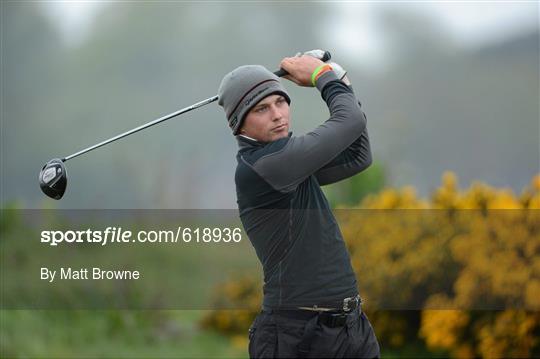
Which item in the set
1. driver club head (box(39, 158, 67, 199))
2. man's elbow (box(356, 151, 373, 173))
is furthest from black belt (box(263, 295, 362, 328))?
driver club head (box(39, 158, 67, 199))

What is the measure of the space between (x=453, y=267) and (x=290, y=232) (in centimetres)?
331

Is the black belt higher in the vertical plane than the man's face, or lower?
lower

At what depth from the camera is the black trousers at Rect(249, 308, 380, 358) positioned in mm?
2936

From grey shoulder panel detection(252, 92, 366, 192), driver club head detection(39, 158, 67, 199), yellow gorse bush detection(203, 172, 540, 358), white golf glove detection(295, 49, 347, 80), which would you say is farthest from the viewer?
yellow gorse bush detection(203, 172, 540, 358)

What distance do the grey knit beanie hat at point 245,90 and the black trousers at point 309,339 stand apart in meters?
0.75

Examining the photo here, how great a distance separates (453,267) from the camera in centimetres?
600

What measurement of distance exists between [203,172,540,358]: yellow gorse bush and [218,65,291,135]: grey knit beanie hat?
3.13m

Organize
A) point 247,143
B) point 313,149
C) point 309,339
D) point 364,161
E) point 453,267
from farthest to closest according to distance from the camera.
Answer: point 453,267
point 364,161
point 247,143
point 309,339
point 313,149

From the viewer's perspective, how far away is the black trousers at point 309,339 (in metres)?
2.94

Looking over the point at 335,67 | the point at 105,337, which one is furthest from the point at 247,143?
the point at 105,337

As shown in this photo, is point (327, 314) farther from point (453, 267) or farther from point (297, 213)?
point (453, 267)

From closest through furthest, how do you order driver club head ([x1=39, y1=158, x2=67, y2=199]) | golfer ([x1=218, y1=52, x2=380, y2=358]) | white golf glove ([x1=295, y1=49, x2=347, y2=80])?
golfer ([x1=218, y1=52, x2=380, y2=358]) → white golf glove ([x1=295, y1=49, x2=347, y2=80]) → driver club head ([x1=39, y1=158, x2=67, y2=199])

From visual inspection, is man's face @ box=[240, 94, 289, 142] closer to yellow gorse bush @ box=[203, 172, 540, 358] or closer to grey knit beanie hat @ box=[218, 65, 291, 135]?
grey knit beanie hat @ box=[218, 65, 291, 135]

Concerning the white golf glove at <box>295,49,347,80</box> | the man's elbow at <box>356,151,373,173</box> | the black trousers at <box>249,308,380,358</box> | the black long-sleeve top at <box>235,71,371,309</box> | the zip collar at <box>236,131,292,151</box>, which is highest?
the white golf glove at <box>295,49,347,80</box>
